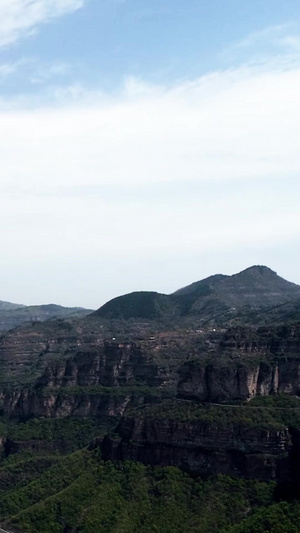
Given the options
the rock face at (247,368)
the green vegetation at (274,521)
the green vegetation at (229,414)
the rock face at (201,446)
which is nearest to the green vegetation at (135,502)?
the rock face at (201,446)

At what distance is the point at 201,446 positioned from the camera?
112188 mm

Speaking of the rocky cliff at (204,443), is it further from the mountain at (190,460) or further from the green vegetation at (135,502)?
the green vegetation at (135,502)

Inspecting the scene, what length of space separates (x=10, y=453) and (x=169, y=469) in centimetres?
5487

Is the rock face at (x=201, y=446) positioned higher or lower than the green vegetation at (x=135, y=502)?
higher

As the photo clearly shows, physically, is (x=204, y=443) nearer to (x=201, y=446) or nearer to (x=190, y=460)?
(x=201, y=446)

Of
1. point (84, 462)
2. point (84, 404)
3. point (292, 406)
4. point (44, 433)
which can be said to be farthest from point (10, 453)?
point (292, 406)

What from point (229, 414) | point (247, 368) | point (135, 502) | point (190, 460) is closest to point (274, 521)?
point (190, 460)

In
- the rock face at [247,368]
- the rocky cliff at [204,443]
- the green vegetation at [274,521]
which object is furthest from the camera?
the rock face at [247,368]

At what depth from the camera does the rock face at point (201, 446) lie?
10625cm

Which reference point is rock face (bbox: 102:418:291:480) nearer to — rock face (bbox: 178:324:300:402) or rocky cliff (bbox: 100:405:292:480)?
rocky cliff (bbox: 100:405:292:480)

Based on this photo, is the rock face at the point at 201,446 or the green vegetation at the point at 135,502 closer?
the green vegetation at the point at 135,502

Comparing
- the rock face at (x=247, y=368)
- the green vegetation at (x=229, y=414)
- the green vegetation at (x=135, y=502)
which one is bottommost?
the green vegetation at (x=135, y=502)

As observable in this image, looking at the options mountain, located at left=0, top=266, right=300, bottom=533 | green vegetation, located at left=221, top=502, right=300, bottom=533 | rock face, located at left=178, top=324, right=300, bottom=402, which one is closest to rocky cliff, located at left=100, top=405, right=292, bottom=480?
mountain, located at left=0, top=266, right=300, bottom=533

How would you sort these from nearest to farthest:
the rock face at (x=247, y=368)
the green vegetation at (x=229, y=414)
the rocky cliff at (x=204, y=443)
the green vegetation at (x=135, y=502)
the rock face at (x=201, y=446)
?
the green vegetation at (x=135, y=502) < the rock face at (x=201, y=446) < the rocky cliff at (x=204, y=443) < the green vegetation at (x=229, y=414) < the rock face at (x=247, y=368)
